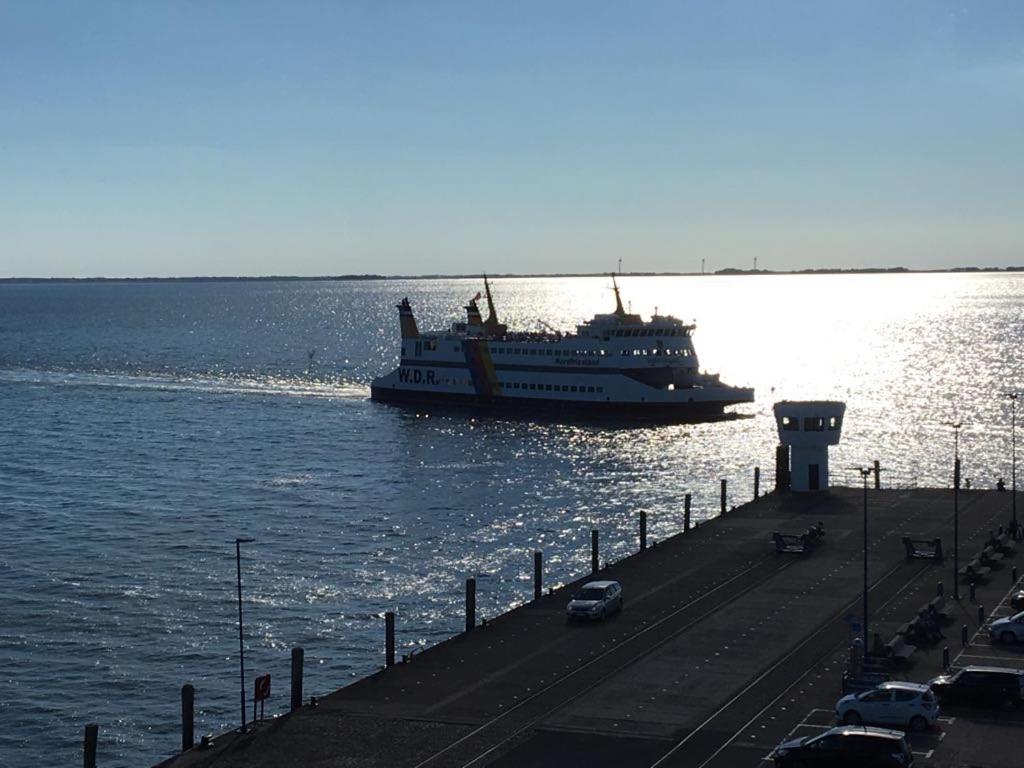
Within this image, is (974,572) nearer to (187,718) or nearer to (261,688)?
(261,688)

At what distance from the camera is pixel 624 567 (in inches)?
2215

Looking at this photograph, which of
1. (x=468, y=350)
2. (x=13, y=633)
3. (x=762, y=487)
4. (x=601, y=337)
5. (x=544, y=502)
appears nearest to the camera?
(x=13, y=633)

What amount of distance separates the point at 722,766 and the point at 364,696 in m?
11.3

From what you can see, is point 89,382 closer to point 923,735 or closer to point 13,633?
point 13,633

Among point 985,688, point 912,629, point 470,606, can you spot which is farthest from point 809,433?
point 985,688

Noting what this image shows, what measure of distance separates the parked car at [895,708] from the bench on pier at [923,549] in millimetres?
21120

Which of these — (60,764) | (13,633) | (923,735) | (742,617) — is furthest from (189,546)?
(923,735)

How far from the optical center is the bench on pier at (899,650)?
40.3 meters

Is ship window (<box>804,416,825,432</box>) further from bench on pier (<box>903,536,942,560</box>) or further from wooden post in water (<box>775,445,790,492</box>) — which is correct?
bench on pier (<box>903,536,942,560</box>)

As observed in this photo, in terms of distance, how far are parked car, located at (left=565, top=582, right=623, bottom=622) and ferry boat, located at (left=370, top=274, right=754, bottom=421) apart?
75293mm

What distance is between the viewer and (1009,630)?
1672 inches

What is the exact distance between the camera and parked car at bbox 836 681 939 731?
34.6m

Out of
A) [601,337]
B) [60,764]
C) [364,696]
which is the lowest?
[60,764]

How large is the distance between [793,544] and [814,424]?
15.4 m
